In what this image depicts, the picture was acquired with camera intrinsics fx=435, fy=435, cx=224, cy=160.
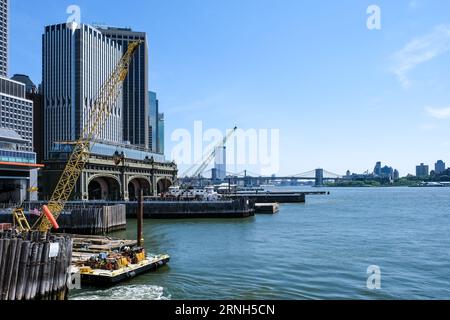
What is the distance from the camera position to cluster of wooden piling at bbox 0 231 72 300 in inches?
881

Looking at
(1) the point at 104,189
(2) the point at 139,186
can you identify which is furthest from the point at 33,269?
(2) the point at 139,186

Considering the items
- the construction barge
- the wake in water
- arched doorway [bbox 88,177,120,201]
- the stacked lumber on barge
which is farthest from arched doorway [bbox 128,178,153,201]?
the wake in water

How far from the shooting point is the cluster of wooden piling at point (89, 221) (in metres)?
60.8

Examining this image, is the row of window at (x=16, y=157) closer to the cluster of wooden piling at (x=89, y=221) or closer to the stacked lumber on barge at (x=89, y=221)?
the stacked lumber on barge at (x=89, y=221)

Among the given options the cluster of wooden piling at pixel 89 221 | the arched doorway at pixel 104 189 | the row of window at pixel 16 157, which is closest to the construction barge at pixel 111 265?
the cluster of wooden piling at pixel 89 221

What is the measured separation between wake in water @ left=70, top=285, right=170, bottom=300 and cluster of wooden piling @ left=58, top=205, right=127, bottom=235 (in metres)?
34.3

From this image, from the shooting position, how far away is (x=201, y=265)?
36094 millimetres

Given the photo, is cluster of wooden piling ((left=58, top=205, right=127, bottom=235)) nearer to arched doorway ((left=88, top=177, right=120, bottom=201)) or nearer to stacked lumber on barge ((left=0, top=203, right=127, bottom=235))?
stacked lumber on barge ((left=0, top=203, right=127, bottom=235))

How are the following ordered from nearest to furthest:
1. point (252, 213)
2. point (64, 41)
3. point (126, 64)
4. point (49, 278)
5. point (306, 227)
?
point (49, 278) < point (306, 227) < point (126, 64) < point (252, 213) < point (64, 41)

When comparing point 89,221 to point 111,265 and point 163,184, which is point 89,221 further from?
point 163,184

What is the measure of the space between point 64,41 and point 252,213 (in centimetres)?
15003

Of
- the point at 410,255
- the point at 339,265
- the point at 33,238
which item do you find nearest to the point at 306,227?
the point at 410,255
